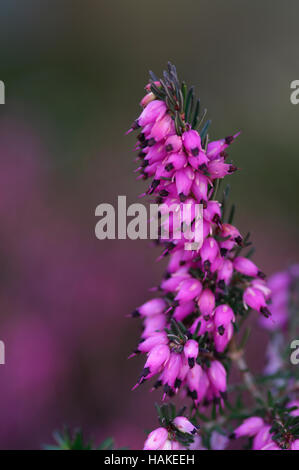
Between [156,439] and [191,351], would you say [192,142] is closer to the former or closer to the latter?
[191,351]

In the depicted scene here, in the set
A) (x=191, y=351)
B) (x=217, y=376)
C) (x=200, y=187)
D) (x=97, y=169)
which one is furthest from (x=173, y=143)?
(x=97, y=169)

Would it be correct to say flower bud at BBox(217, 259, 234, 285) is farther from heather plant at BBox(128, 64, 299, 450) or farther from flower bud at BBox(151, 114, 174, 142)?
flower bud at BBox(151, 114, 174, 142)

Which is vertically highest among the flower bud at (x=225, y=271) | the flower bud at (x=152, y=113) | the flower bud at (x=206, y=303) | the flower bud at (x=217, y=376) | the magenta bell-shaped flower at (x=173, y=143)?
the flower bud at (x=152, y=113)

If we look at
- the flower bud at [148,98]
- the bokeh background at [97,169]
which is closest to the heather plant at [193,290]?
the flower bud at [148,98]

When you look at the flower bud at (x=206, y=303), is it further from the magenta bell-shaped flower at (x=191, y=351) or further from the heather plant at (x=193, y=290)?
the magenta bell-shaped flower at (x=191, y=351)

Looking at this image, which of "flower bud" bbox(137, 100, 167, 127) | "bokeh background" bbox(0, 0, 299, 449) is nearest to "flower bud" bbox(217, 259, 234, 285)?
"flower bud" bbox(137, 100, 167, 127)
